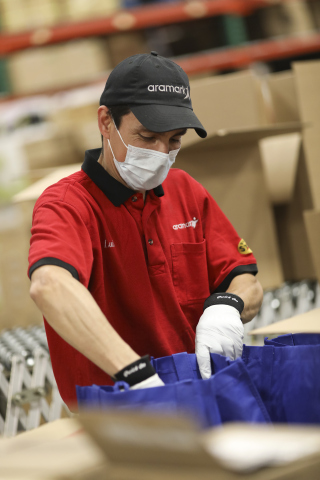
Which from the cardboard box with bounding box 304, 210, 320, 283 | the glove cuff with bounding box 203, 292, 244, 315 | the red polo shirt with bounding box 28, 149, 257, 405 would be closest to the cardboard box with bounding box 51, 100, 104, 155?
the cardboard box with bounding box 304, 210, 320, 283

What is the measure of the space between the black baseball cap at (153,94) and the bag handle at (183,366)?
544mm

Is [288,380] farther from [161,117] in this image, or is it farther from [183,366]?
[161,117]

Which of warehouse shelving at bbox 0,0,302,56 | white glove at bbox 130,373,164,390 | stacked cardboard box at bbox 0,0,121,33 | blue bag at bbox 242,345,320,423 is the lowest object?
blue bag at bbox 242,345,320,423

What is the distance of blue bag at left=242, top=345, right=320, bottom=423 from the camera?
1.20m

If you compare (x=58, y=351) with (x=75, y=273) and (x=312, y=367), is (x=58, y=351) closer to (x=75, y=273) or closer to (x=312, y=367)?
(x=75, y=273)

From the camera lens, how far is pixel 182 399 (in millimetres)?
1093

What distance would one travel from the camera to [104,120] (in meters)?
1.60

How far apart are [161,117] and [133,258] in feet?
1.21

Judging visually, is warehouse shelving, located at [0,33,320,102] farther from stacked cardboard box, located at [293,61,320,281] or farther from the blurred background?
stacked cardboard box, located at [293,61,320,281]

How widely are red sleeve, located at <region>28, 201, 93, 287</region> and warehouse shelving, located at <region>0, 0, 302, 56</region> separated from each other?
12.7ft

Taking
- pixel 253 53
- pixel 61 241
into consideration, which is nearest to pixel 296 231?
pixel 61 241

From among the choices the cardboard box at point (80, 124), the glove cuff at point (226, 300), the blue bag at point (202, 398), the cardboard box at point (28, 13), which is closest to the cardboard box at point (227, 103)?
the cardboard box at point (80, 124)

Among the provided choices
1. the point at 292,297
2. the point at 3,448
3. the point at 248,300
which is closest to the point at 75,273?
the point at 3,448

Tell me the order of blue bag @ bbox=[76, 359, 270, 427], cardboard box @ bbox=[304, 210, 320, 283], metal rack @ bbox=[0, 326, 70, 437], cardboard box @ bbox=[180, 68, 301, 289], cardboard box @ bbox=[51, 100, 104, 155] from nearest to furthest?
blue bag @ bbox=[76, 359, 270, 427] → cardboard box @ bbox=[304, 210, 320, 283] → metal rack @ bbox=[0, 326, 70, 437] → cardboard box @ bbox=[180, 68, 301, 289] → cardboard box @ bbox=[51, 100, 104, 155]
